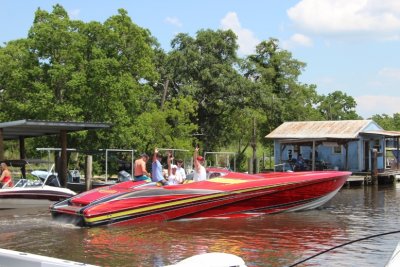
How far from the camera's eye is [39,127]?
795 inches

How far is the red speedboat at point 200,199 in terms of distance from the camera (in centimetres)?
1334

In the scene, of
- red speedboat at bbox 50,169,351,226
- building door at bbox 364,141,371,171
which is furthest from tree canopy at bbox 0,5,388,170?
red speedboat at bbox 50,169,351,226

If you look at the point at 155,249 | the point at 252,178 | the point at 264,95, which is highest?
the point at 264,95

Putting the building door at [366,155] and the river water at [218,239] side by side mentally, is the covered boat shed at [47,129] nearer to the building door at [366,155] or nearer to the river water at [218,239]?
the river water at [218,239]

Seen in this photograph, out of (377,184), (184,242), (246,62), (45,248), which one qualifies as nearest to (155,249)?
(184,242)

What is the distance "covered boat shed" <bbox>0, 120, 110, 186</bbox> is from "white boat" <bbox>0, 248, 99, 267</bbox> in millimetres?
12915

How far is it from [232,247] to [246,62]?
34.5 meters

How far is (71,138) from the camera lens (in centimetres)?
2947

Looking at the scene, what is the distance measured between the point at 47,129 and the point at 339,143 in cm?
1821

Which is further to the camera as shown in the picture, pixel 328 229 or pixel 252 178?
pixel 252 178

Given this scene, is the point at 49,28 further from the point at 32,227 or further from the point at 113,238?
the point at 113,238

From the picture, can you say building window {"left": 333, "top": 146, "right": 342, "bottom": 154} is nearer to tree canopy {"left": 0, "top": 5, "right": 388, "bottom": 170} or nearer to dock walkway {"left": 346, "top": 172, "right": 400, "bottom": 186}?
dock walkway {"left": 346, "top": 172, "right": 400, "bottom": 186}

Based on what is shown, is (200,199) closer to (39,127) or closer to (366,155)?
(39,127)

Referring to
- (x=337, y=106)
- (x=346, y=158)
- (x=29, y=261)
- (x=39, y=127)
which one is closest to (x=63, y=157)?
(x=39, y=127)
